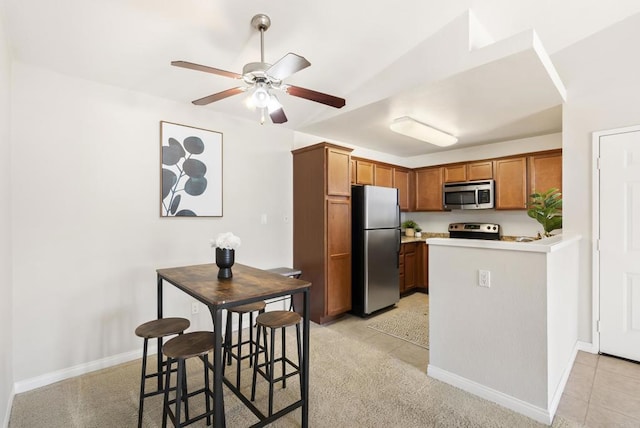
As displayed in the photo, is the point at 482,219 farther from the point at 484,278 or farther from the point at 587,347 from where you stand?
the point at 484,278

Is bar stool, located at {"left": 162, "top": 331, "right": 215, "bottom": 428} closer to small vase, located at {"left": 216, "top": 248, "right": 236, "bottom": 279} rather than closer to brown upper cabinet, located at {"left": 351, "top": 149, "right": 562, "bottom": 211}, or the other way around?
small vase, located at {"left": 216, "top": 248, "right": 236, "bottom": 279}

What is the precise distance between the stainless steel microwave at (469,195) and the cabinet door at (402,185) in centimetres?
62

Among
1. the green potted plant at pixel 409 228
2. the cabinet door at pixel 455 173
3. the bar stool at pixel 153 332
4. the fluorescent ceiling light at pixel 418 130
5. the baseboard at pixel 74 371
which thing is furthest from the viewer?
the green potted plant at pixel 409 228

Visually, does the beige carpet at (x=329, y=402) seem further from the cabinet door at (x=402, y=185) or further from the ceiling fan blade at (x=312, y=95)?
A: the cabinet door at (x=402, y=185)

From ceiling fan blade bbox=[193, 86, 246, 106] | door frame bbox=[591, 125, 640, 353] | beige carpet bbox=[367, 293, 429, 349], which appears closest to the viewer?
ceiling fan blade bbox=[193, 86, 246, 106]

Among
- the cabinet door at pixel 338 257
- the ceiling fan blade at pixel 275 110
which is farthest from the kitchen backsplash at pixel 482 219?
the ceiling fan blade at pixel 275 110

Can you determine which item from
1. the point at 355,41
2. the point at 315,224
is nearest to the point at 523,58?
the point at 355,41

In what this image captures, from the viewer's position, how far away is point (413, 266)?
500 cm

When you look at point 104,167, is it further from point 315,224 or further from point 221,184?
point 315,224

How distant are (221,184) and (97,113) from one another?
47.3 inches

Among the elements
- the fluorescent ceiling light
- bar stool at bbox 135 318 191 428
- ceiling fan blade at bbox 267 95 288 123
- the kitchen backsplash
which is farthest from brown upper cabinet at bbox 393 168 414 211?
bar stool at bbox 135 318 191 428

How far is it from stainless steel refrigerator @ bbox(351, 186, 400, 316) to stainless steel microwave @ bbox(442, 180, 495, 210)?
124 cm

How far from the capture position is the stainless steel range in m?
4.60

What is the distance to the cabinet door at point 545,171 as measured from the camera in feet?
12.8
